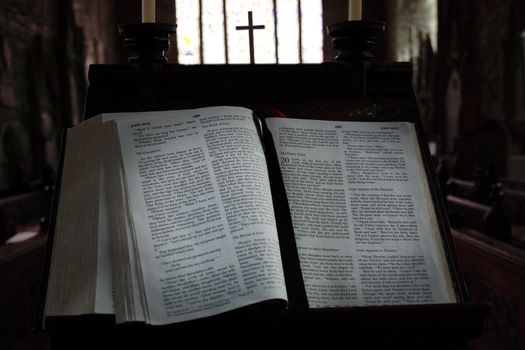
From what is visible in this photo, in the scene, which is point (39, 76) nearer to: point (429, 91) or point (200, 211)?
point (429, 91)

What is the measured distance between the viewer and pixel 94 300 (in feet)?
2.24

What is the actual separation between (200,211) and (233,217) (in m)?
0.05

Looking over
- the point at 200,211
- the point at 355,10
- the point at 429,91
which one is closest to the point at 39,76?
the point at 429,91

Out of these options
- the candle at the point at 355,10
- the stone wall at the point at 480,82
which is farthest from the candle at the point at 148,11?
the stone wall at the point at 480,82

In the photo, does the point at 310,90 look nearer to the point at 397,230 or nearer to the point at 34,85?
the point at 397,230

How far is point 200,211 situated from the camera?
29.6 inches

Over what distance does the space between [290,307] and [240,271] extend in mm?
90

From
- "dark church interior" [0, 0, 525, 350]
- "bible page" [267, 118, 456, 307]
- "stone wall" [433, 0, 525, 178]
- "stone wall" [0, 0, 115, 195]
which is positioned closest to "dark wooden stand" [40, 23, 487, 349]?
"bible page" [267, 118, 456, 307]

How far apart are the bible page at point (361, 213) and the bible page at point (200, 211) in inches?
3.3

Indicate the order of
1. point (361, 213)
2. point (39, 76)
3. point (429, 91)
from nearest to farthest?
point (361, 213)
point (39, 76)
point (429, 91)

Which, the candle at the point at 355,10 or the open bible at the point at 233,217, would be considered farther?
the candle at the point at 355,10

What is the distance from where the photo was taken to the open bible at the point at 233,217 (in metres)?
0.69

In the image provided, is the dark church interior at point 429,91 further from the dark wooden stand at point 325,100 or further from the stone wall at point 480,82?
the dark wooden stand at point 325,100

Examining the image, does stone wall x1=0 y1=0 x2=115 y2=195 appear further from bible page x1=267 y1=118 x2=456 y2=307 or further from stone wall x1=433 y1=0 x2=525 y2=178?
stone wall x1=433 y1=0 x2=525 y2=178
